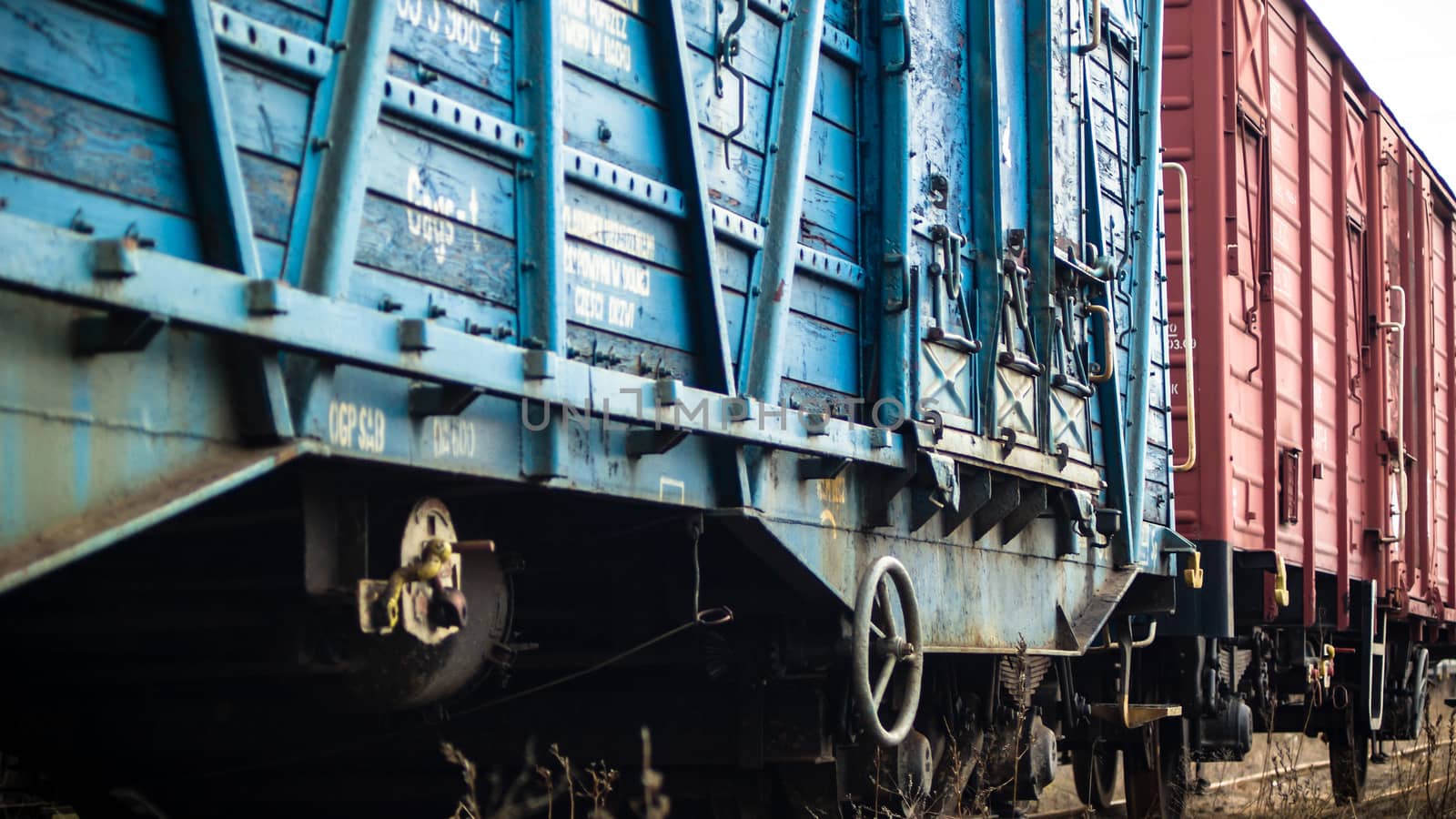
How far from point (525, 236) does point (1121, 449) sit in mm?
4645

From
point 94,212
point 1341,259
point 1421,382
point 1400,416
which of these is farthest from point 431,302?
point 1421,382

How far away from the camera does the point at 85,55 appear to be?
302 cm

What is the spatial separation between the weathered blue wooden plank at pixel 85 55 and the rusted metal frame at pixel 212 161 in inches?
1.8

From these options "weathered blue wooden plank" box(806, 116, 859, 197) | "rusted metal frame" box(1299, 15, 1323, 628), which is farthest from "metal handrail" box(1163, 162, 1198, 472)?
"weathered blue wooden plank" box(806, 116, 859, 197)

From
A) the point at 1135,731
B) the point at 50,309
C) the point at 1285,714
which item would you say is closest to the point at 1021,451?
the point at 1135,731

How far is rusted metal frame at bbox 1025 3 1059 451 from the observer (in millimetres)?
7203

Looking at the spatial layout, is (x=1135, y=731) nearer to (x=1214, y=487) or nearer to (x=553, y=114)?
(x=1214, y=487)

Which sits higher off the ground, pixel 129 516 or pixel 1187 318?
pixel 1187 318

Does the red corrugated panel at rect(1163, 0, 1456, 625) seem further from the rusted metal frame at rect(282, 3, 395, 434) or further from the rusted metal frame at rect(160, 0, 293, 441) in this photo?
the rusted metal frame at rect(160, 0, 293, 441)

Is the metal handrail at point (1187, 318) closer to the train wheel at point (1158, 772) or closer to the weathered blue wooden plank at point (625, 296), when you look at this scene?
the train wheel at point (1158, 772)

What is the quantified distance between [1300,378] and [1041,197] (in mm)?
5861

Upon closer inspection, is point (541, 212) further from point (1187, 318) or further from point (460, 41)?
point (1187, 318)

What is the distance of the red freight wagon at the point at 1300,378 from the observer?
33.8 feet

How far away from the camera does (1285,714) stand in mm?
13180
